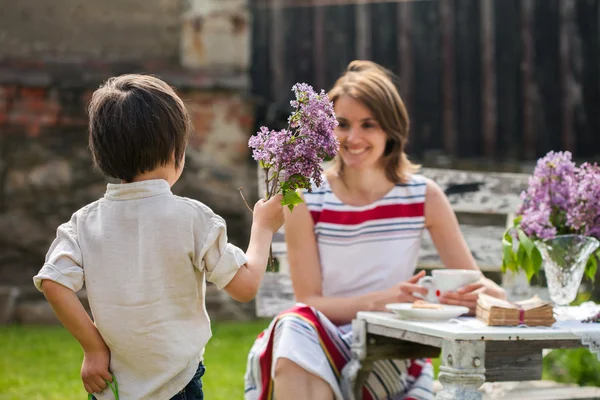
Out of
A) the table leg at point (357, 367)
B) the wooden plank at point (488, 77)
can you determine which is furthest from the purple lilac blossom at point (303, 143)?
the wooden plank at point (488, 77)

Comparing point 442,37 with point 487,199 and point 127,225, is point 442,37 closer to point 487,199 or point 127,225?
point 487,199

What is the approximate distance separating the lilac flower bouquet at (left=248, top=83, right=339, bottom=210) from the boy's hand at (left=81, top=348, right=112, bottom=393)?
599 millimetres

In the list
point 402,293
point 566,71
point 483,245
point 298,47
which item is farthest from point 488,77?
point 402,293

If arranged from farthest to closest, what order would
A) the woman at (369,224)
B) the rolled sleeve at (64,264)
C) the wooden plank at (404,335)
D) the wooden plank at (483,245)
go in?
the wooden plank at (483,245), the woman at (369,224), the wooden plank at (404,335), the rolled sleeve at (64,264)

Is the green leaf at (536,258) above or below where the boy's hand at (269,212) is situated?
below

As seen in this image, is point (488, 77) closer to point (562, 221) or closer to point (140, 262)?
point (562, 221)

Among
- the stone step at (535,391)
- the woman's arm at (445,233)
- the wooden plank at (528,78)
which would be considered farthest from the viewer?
the wooden plank at (528,78)

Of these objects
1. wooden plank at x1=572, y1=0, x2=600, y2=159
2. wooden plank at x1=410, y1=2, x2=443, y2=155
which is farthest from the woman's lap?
wooden plank at x1=572, y1=0, x2=600, y2=159

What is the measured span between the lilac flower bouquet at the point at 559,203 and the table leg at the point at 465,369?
72 cm

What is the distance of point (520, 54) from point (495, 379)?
4.25 m

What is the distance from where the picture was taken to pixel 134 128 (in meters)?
2.32

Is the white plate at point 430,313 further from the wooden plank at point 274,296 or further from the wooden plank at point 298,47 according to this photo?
the wooden plank at point 298,47

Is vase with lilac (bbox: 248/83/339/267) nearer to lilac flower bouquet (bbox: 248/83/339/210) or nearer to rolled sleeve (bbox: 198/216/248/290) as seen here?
lilac flower bouquet (bbox: 248/83/339/210)

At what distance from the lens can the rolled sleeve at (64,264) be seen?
91.0 inches
